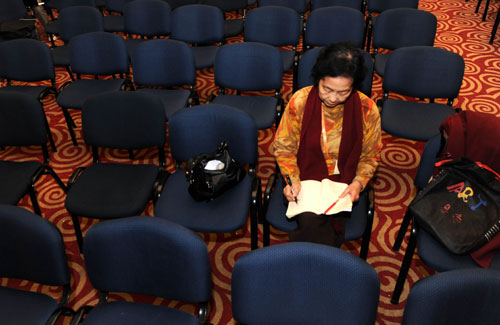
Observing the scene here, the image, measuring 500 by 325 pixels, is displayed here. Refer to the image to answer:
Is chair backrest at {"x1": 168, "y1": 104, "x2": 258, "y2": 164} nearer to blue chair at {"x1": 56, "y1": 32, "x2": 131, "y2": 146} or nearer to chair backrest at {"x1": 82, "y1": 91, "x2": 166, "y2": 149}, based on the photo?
chair backrest at {"x1": 82, "y1": 91, "x2": 166, "y2": 149}

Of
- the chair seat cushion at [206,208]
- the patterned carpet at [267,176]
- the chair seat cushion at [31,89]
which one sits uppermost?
the chair seat cushion at [31,89]

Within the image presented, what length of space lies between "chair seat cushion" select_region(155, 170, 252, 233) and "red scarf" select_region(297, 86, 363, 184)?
0.41 m

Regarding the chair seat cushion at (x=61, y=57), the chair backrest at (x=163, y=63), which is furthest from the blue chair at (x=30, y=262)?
the chair seat cushion at (x=61, y=57)

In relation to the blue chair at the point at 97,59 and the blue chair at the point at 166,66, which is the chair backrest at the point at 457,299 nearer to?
the blue chair at the point at 166,66

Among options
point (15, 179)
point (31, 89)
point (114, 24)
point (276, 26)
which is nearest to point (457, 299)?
point (15, 179)

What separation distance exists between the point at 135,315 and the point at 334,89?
1.42 metres

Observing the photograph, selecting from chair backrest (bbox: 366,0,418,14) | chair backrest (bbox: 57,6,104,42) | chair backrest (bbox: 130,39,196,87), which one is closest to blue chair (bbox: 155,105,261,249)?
chair backrest (bbox: 130,39,196,87)

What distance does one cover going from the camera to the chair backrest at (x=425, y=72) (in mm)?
3021

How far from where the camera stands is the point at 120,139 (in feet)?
8.73

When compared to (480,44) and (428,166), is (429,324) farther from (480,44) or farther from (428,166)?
(480,44)

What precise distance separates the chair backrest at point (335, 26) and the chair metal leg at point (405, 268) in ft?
7.96

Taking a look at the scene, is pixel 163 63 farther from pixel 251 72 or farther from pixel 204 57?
pixel 251 72

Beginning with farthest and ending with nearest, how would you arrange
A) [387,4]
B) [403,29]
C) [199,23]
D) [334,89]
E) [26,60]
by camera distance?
1. [387,4]
2. [199,23]
3. [403,29]
4. [26,60]
5. [334,89]

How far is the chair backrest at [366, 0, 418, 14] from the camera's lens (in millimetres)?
4570
